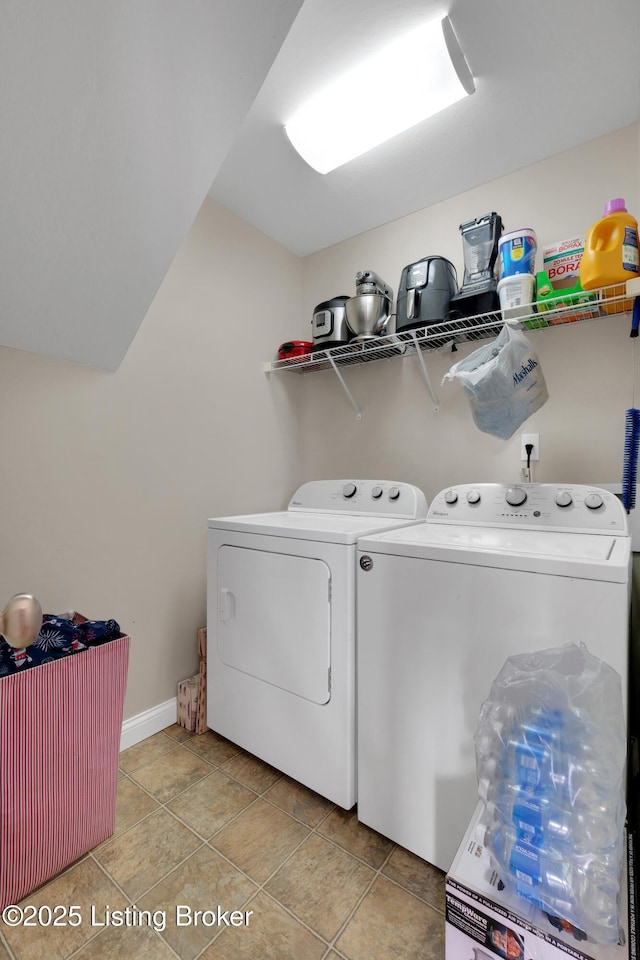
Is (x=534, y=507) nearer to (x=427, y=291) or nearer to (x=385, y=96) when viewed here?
(x=427, y=291)

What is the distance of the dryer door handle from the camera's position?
1642 millimetres

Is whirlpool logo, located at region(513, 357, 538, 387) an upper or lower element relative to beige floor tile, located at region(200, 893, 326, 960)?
upper

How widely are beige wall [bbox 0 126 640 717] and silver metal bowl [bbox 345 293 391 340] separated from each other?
272 mm

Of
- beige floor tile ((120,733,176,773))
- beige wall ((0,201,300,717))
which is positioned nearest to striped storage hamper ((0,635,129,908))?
beige floor tile ((120,733,176,773))

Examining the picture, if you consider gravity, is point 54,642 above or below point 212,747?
above

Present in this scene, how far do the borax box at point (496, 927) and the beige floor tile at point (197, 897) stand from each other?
620mm

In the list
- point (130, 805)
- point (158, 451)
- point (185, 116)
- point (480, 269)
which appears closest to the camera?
point (185, 116)

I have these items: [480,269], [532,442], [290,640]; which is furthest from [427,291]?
[290,640]

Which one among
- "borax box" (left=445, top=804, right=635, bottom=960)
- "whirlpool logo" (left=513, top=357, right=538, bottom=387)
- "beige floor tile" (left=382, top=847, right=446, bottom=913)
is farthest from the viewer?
"whirlpool logo" (left=513, top=357, right=538, bottom=387)

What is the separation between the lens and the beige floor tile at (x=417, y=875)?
1.11 m

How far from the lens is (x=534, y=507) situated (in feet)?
4.87

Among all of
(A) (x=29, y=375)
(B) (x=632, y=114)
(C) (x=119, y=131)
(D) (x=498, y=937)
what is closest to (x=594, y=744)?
(D) (x=498, y=937)

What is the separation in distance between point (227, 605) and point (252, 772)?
62cm

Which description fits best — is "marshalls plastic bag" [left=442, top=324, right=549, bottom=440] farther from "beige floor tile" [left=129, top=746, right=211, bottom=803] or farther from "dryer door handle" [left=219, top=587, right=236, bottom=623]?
"beige floor tile" [left=129, top=746, right=211, bottom=803]
